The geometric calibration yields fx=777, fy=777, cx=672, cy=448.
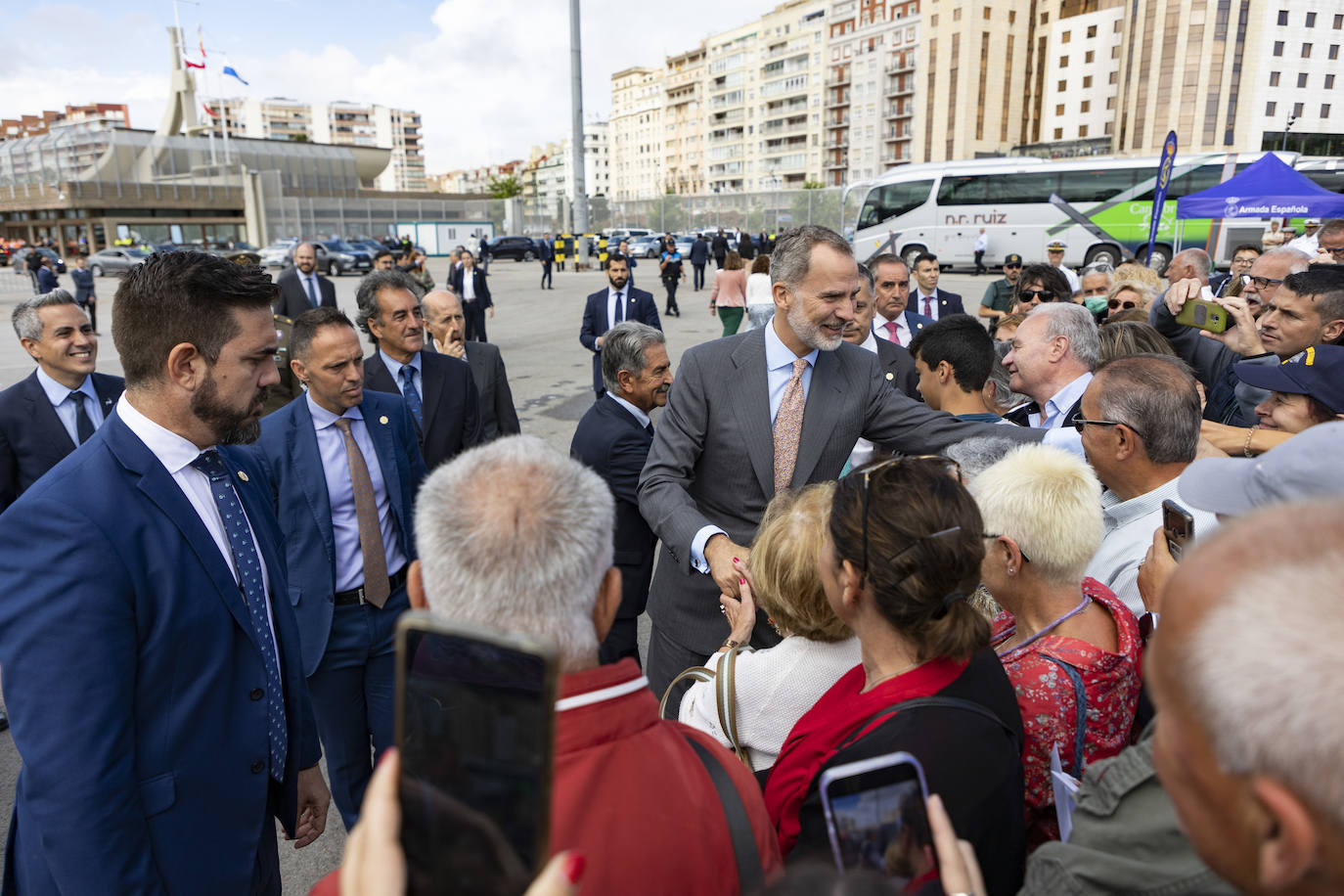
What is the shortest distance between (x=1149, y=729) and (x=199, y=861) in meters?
2.09

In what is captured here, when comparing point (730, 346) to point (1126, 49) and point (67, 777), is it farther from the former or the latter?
point (1126, 49)

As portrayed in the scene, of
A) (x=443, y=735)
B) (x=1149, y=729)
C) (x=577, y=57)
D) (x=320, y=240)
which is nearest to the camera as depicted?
(x=443, y=735)

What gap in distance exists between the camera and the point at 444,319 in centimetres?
572

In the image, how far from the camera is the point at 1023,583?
193 cm

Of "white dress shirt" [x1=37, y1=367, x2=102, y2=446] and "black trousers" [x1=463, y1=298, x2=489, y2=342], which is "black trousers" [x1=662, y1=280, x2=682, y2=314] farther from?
"white dress shirt" [x1=37, y1=367, x2=102, y2=446]

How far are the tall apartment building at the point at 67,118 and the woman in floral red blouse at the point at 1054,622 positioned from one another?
14553 cm

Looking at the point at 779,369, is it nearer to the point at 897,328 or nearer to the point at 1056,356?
the point at 1056,356

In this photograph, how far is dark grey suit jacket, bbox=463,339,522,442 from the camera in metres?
5.25

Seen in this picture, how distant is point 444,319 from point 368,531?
3057 millimetres

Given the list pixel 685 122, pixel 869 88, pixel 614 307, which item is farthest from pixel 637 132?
pixel 614 307

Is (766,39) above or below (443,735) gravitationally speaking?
above

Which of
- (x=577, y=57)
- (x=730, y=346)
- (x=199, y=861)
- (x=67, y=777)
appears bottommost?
(x=199, y=861)

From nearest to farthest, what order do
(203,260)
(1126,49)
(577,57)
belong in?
(203,260)
(577,57)
(1126,49)

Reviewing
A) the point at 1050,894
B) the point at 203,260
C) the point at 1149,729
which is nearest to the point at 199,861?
the point at 203,260
